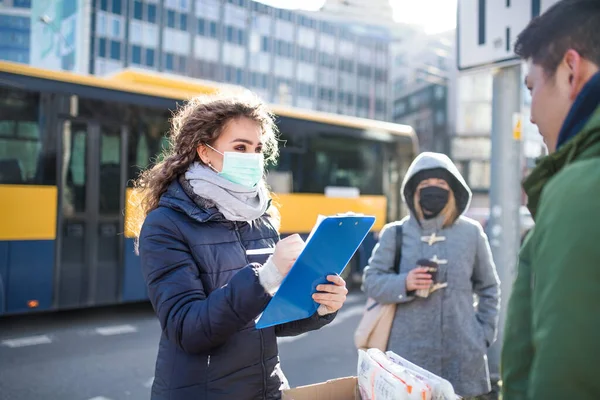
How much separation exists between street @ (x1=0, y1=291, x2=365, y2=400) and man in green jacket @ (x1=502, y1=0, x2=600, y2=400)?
15.3 ft

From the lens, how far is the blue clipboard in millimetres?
1534

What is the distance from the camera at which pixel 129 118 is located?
7.90 m

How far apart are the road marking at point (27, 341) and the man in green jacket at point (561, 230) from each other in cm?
683

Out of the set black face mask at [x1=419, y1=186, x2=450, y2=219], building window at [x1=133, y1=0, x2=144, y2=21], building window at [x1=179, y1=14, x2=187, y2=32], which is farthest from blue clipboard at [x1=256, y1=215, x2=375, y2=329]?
building window at [x1=179, y1=14, x2=187, y2=32]

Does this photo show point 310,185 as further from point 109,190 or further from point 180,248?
point 180,248

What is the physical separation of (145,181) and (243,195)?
1.66 feet

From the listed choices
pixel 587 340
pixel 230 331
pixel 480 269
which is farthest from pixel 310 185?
pixel 587 340

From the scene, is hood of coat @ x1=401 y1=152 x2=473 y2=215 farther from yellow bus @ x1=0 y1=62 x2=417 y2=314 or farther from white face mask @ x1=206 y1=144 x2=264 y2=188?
yellow bus @ x1=0 y1=62 x2=417 y2=314

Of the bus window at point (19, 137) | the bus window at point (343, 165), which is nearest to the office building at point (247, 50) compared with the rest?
the bus window at point (343, 165)

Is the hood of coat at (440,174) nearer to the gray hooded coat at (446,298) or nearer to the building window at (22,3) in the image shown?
the gray hooded coat at (446,298)

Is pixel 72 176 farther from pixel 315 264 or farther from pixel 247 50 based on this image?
pixel 247 50

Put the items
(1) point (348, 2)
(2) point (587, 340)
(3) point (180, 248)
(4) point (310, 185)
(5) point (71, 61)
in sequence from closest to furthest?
(2) point (587, 340), (3) point (180, 248), (4) point (310, 185), (5) point (71, 61), (1) point (348, 2)

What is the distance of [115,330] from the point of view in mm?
7344

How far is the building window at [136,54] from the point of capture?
42.4 meters
